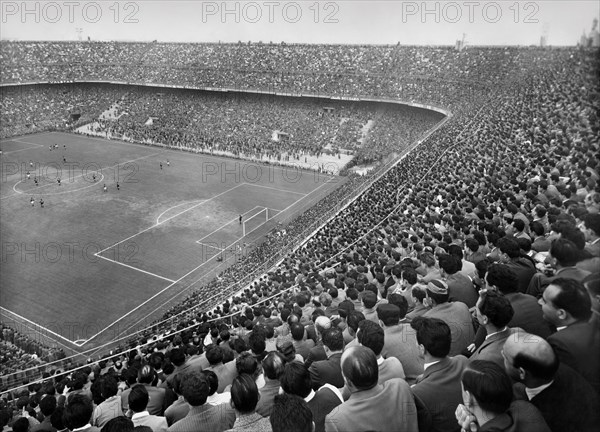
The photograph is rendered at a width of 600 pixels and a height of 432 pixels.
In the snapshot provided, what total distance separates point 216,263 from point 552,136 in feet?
60.7

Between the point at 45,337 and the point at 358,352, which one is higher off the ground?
the point at 358,352

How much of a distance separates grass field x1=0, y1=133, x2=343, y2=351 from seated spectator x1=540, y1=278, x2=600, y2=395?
19.8m

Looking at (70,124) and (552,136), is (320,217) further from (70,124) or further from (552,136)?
(70,124)

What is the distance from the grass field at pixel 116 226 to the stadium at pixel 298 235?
205mm

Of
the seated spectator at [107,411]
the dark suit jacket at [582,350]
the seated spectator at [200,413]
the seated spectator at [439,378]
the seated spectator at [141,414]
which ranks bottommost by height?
the seated spectator at [107,411]

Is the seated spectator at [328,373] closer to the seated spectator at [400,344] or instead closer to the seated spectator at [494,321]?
the seated spectator at [400,344]

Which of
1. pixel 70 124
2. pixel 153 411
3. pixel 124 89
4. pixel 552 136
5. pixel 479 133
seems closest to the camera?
Result: pixel 153 411

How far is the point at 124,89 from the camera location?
74.6m

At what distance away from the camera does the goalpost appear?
32.4 m

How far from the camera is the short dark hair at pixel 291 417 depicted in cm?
369

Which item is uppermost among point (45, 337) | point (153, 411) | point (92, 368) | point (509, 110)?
point (509, 110)

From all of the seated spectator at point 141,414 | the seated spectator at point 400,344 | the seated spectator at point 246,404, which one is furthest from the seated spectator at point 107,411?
the seated spectator at point 400,344

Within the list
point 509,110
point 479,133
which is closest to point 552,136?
point 479,133

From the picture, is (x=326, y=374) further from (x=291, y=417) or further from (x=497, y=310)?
(x=497, y=310)
